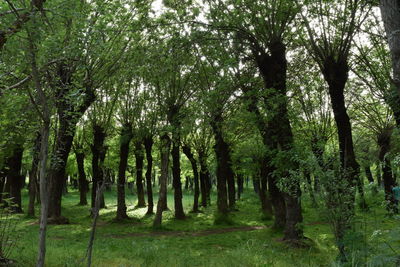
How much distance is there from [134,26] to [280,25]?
6.33 m

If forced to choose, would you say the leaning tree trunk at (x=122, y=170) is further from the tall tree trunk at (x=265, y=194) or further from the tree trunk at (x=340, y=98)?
the tree trunk at (x=340, y=98)

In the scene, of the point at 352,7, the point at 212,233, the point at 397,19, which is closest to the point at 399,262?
the point at 397,19

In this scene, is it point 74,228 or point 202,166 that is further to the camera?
point 202,166

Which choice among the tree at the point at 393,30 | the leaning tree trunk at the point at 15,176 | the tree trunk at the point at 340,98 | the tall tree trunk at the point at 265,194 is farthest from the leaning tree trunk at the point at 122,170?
the tree at the point at 393,30

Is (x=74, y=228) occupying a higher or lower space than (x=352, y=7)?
lower

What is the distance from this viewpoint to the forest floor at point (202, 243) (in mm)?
6744

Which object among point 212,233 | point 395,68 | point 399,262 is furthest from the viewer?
point 212,233

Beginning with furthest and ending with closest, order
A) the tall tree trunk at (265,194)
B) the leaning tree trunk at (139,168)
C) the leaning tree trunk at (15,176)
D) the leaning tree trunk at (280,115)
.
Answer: the leaning tree trunk at (139,168) < the leaning tree trunk at (15,176) < the tall tree trunk at (265,194) < the leaning tree trunk at (280,115)

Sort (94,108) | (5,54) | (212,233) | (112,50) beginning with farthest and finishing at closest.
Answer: (94,108) → (212,233) → (112,50) → (5,54)

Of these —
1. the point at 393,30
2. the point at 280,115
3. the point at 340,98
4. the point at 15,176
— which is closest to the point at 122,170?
the point at 15,176

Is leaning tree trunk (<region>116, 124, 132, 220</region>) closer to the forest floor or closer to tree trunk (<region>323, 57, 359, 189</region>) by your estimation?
the forest floor

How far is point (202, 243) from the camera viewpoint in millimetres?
14844

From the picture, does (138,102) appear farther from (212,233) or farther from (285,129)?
(285,129)

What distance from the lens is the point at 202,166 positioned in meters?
30.5
